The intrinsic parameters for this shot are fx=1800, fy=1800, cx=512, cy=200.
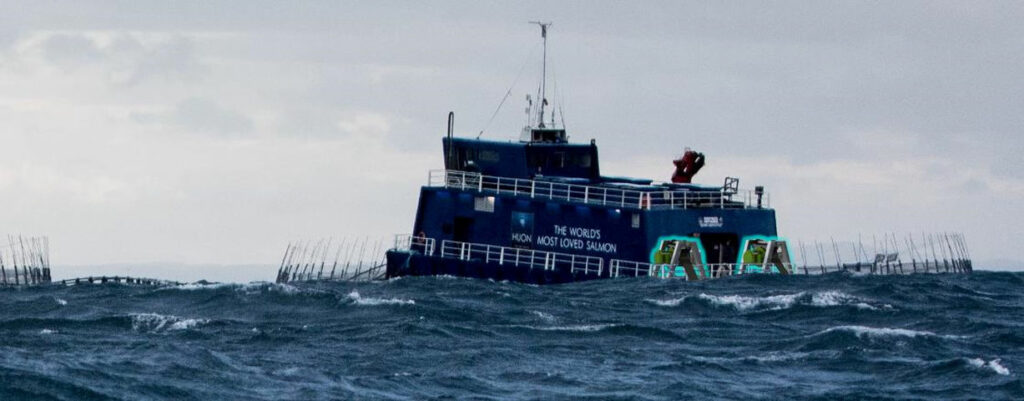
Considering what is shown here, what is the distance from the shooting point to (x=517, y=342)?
4406 cm

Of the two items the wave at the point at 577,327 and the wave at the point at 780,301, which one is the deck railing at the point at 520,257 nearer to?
the wave at the point at 780,301

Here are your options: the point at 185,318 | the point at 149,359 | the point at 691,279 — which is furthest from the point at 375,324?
the point at 691,279

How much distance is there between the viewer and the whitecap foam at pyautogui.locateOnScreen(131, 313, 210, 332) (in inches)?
1858

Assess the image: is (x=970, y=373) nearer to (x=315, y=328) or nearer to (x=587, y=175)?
(x=315, y=328)

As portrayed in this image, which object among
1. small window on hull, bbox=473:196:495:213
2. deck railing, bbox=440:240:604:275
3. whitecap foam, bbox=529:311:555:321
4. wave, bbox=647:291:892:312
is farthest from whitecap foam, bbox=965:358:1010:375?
small window on hull, bbox=473:196:495:213

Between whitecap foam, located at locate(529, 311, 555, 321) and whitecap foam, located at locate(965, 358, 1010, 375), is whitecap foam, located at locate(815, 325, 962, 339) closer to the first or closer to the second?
whitecap foam, located at locate(965, 358, 1010, 375)

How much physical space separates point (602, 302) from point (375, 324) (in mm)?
11022

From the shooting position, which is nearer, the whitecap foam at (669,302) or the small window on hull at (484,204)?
the whitecap foam at (669,302)

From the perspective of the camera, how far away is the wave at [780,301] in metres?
53.4

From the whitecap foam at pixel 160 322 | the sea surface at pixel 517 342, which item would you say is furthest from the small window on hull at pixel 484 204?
the whitecap foam at pixel 160 322

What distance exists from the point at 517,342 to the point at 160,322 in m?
10.5

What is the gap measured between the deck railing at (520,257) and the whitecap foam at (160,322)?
23578 millimetres

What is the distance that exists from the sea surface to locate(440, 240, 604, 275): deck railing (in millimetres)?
8019

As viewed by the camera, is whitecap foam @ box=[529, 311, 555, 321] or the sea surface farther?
whitecap foam @ box=[529, 311, 555, 321]
